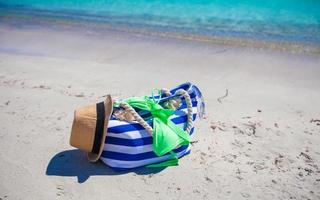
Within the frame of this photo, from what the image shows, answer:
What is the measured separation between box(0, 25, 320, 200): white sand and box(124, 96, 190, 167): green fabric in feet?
0.77

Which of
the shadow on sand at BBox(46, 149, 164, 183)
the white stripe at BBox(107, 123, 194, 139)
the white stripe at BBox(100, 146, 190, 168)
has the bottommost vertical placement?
the shadow on sand at BBox(46, 149, 164, 183)

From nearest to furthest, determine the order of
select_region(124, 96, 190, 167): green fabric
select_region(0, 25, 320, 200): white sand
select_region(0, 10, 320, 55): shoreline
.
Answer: select_region(0, 25, 320, 200): white sand < select_region(124, 96, 190, 167): green fabric < select_region(0, 10, 320, 55): shoreline

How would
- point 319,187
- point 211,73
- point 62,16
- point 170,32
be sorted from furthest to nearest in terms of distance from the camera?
1. point 62,16
2. point 170,32
3. point 211,73
4. point 319,187

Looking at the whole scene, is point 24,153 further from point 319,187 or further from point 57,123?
point 319,187

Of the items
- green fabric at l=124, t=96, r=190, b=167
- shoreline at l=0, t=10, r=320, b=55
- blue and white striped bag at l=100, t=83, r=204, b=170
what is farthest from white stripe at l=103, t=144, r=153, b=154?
shoreline at l=0, t=10, r=320, b=55

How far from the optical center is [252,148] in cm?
387

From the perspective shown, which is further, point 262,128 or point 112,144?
point 262,128

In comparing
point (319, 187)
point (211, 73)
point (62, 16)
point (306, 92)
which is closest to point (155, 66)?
point (211, 73)

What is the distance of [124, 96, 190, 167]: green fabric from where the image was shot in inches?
129

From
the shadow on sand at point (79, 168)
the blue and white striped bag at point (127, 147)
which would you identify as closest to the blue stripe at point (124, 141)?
the blue and white striped bag at point (127, 147)

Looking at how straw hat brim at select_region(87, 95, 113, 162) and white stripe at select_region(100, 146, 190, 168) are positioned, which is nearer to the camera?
straw hat brim at select_region(87, 95, 113, 162)

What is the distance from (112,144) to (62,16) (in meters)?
10.9

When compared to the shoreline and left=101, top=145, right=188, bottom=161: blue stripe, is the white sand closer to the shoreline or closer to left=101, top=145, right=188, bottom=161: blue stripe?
left=101, top=145, right=188, bottom=161: blue stripe

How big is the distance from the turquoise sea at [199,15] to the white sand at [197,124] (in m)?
2.40
